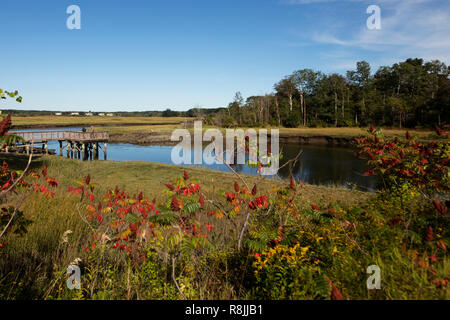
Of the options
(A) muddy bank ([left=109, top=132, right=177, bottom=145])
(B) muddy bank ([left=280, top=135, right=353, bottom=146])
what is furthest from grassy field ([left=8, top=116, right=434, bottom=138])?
(A) muddy bank ([left=109, top=132, right=177, bottom=145])

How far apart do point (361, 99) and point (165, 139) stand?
54195 millimetres

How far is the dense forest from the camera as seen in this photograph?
56.2 m

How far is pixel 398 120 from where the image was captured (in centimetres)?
6091

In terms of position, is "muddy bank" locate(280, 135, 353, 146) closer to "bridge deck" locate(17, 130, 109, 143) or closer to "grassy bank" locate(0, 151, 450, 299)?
"bridge deck" locate(17, 130, 109, 143)

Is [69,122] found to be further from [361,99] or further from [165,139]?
[361,99]

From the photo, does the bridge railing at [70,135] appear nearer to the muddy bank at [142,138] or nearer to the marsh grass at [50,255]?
the muddy bank at [142,138]

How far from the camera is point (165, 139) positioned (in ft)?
235

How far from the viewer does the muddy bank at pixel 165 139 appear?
175 feet

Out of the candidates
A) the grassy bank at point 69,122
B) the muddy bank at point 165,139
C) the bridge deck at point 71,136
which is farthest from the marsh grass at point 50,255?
the grassy bank at point 69,122

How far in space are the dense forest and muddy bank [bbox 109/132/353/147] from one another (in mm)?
14650

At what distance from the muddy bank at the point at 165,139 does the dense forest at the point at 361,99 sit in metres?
14.6

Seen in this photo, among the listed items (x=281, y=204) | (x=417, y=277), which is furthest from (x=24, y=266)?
(x=417, y=277)
